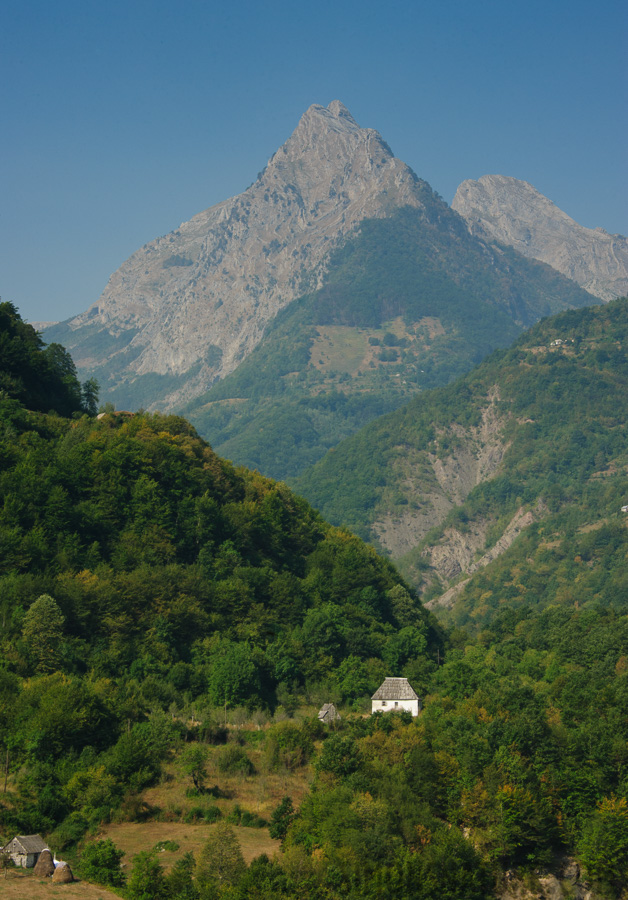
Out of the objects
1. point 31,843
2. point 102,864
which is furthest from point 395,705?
point 31,843

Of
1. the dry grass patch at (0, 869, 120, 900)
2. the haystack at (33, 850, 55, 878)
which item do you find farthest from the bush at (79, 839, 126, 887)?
the haystack at (33, 850, 55, 878)

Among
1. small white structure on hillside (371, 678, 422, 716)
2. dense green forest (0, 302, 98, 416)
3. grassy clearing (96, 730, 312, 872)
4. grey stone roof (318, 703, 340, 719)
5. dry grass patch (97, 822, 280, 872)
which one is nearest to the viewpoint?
dry grass patch (97, 822, 280, 872)

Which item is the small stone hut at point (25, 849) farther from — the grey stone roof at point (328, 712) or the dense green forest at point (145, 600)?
the grey stone roof at point (328, 712)

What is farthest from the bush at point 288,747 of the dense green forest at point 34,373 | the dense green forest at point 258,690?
the dense green forest at point 34,373

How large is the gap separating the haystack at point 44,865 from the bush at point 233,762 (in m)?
17.4

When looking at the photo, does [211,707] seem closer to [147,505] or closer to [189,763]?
[189,763]

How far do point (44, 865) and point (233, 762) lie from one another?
18.9 m

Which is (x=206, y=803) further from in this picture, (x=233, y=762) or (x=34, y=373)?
(x=34, y=373)

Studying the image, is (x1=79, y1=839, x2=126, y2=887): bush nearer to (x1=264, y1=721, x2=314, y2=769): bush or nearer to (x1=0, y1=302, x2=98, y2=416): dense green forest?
(x1=264, y1=721, x2=314, y2=769): bush

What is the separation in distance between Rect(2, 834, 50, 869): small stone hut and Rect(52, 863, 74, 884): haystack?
1.98 m

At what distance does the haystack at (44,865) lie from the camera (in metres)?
57.4

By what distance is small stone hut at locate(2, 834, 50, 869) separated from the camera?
58.3 m

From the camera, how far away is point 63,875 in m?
57.0

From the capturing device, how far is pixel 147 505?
10212 centimetres
